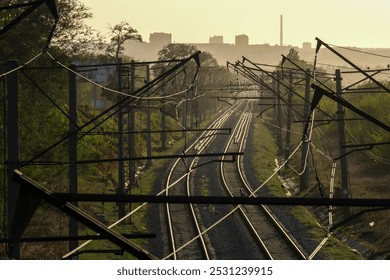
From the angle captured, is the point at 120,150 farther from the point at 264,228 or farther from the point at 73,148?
the point at 73,148

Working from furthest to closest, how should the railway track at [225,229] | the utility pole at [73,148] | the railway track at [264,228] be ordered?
1. the railway track at [264,228]
2. the railway track at [225,229]
3. the utility pole at [73,148]

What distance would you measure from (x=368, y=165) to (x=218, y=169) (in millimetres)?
7777

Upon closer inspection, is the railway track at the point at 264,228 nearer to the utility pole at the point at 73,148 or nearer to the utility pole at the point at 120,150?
the utility pole at the point at 73,148

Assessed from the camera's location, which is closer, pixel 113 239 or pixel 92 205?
pixel 113 239

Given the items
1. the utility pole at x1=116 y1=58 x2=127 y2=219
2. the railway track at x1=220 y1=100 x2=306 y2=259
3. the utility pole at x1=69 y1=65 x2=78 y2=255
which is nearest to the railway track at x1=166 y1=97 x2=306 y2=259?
the railway track at x1=220 y1=100 x2=306 y2=259

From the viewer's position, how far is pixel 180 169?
4009cm

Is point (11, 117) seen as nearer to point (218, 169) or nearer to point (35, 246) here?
point (35, 246)

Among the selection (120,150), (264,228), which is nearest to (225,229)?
(264,228)

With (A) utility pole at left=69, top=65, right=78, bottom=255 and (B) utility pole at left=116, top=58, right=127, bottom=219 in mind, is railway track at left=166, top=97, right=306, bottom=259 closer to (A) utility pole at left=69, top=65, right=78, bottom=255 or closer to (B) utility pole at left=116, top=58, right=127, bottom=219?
(B) utility pole at left=116, top=58, right=127, bottom=219

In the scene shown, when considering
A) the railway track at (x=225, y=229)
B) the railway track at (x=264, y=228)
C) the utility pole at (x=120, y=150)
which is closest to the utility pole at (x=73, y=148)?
the railway track at (x=225, y=229)

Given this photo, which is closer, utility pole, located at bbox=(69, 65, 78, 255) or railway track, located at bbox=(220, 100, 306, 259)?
utility pole, located at bbox=(69, 65, 78, 255)

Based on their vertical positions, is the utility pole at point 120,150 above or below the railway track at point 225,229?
above

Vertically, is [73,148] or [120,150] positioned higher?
[73,148]

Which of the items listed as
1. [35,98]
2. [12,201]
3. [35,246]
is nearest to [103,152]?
[35,98]
